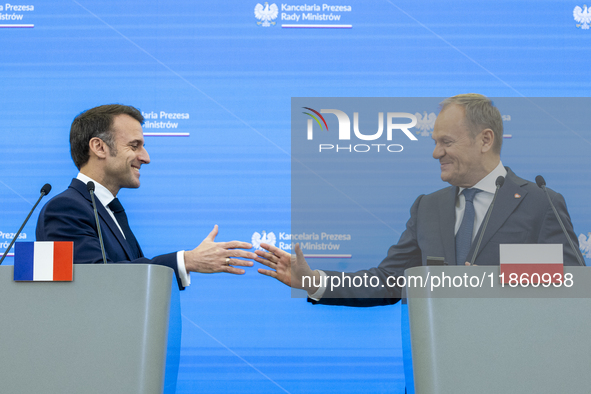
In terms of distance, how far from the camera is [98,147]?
8.36ft

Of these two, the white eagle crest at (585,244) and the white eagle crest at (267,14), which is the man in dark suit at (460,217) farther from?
the white eagle crest at (267,14)

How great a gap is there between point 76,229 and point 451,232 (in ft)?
4.93

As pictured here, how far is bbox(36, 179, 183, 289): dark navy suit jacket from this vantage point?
2.12m

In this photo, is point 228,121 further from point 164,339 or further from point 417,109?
point 164,339

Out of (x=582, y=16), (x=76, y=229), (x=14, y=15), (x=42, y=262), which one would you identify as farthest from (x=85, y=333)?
(x=582, y=16)

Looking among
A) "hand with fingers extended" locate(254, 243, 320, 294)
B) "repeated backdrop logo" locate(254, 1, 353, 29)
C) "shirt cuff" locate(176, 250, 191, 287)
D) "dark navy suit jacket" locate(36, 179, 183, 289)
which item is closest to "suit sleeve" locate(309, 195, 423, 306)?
"hand with fingers extended" locate(254, 243, 320, 294)

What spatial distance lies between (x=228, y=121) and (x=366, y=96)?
72 centimetres

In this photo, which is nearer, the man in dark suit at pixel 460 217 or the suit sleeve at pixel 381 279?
the man in dark suit at pixel 460 217

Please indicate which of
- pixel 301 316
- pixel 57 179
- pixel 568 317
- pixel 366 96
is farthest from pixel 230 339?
pixel 568 317

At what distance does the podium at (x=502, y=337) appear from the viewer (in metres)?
1.44

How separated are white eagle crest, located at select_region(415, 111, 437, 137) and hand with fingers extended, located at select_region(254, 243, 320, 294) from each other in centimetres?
94

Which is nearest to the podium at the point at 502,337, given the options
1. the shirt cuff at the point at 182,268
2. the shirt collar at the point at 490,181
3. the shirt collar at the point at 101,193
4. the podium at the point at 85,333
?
the podium at the point at 85,333

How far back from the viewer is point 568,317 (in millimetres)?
1473

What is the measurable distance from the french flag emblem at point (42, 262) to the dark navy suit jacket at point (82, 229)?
22.0 inches
